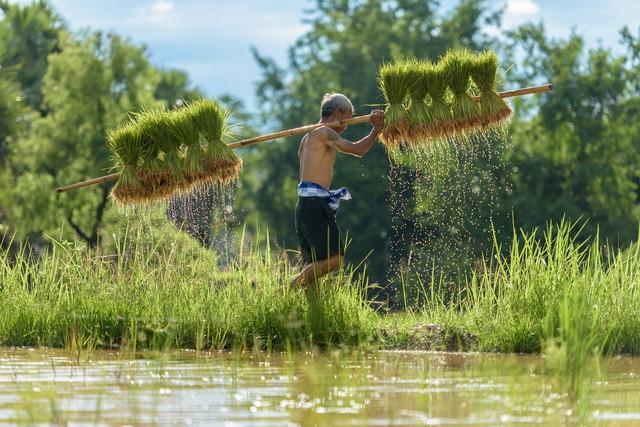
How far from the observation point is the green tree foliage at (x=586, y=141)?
124ft

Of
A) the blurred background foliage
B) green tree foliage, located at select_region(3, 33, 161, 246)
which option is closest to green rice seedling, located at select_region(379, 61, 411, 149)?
the blurred background foliage

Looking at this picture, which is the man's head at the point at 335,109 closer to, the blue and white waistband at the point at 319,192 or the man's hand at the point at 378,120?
the man's hand at the point at 378,120

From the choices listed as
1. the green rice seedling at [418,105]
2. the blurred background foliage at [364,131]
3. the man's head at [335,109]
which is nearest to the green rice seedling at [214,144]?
the man's head at [335,109]

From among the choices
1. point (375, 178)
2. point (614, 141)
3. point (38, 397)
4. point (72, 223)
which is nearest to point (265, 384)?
point (38, 397)

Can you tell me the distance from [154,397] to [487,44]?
39807 millimetres

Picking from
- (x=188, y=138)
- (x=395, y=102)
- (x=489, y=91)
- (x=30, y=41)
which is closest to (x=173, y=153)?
(x=188, y=138)

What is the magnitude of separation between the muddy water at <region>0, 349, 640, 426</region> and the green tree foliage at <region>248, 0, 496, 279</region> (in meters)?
30.1

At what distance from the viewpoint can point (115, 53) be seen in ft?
104

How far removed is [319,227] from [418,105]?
1392 mm

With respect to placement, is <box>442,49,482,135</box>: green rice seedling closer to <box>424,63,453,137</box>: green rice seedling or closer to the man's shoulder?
<box>424,63,453,137</box>: green rice seedling

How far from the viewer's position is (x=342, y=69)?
42.5 metres

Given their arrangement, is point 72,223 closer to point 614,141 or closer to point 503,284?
point 614,141

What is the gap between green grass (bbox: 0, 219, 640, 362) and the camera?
8.70 metres

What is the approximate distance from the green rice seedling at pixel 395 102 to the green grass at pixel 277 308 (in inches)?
52.1
